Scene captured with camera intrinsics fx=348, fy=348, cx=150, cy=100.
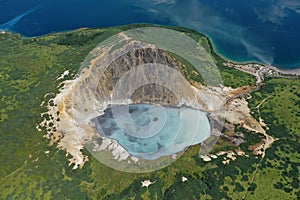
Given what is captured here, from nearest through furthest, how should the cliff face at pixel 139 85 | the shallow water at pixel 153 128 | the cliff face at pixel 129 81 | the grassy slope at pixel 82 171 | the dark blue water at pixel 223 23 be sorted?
the grassy slope at pixel 82 171 → the shallow water at pixel 153 128 → the cliff face at pixel 129 81 → the cliff face at pixel 139 85 → the dark blue water at pixel 223 23

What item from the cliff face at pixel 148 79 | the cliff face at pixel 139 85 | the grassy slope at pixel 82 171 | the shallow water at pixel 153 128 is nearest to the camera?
the grassy slope at pixel 82 171

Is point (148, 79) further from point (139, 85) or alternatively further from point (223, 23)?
point (223, 23)

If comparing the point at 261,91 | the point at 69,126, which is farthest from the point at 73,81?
the point at 261,91

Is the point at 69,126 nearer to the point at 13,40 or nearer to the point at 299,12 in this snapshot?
the point at 13,40

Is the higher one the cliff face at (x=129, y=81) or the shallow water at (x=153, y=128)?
the cliff face at (x=129, y=81)

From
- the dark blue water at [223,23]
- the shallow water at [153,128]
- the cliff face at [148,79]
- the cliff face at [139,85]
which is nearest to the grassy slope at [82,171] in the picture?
the shallow water at [153,128]

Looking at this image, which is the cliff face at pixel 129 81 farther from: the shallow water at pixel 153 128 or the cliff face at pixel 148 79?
the shallow water at pixel 153 128

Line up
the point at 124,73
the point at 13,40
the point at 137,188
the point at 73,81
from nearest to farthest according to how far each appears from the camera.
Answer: the point at 137,188
the point at 73,81
the point at 124,73
the point at 13,40
